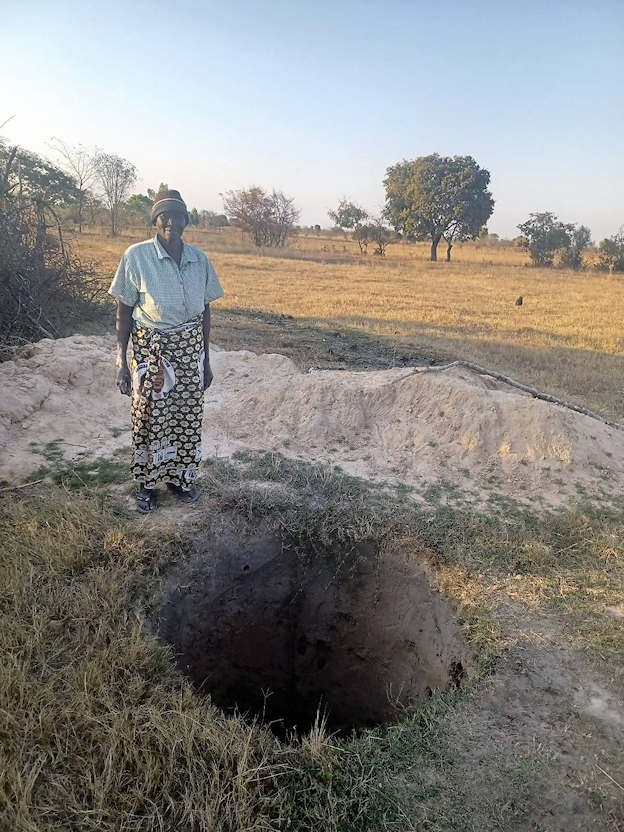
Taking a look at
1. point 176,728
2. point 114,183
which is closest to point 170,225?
point 176,728

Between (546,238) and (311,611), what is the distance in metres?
32.3

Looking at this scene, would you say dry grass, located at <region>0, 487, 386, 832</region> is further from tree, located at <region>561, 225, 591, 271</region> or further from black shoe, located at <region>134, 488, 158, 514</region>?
tree, located at <region>561, 225, 591, 271</region>

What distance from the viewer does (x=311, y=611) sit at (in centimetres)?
367

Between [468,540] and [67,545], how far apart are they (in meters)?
2.42

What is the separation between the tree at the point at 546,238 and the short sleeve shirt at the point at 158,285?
3155cm

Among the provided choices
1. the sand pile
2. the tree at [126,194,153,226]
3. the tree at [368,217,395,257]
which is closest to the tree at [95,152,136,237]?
the tree at [126,194,153,226]

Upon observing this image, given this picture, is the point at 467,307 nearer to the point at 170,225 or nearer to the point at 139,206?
the point at 170,225

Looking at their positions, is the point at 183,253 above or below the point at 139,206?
below

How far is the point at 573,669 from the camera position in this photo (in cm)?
261

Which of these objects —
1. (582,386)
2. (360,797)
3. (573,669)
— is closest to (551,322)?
(582,386)

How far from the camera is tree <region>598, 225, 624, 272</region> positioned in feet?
94.9

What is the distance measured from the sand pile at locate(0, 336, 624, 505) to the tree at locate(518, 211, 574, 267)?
2870 cm

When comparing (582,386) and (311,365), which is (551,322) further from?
(311,365)

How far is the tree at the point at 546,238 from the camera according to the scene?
101 ft
